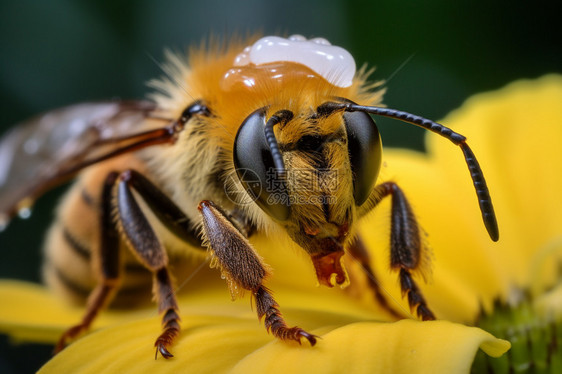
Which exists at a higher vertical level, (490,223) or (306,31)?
(490,223)

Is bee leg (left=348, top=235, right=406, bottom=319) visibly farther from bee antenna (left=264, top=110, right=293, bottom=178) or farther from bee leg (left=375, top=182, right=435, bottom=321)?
bee antenna (left=264, top=110, right=293, bottom=178)

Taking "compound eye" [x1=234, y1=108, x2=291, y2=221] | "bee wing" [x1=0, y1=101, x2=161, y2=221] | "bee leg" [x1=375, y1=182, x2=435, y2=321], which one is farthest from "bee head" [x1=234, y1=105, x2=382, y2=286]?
"bee wing" [x1=0, y1=101, x2=161, y2=221]

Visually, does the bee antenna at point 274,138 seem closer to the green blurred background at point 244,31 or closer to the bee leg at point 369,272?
the bee leg at point 369,272

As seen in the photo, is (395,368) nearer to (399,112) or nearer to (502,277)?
(399,112)

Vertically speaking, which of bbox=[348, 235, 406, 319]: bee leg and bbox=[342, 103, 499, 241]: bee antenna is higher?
bbox=[342, 103, 499, 241]: bee antenna

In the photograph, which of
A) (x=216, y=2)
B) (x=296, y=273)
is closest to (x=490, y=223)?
(x=296, y=273)

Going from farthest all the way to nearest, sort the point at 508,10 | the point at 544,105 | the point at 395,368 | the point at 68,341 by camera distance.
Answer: the point at 508,10, the point at 544,105, the point at 68,341, the point at 395,368

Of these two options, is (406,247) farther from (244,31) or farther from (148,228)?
(244,31)
